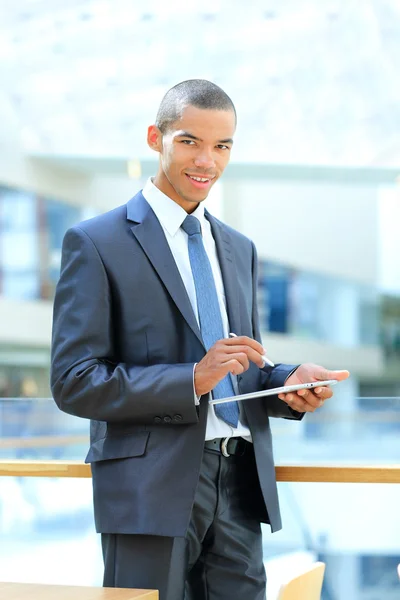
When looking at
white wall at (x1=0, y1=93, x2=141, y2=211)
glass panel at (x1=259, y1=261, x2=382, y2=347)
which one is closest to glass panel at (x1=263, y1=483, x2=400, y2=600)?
white wall at (x1=0, y1=93, x2=141, y2=211)

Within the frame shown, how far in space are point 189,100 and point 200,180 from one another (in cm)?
18

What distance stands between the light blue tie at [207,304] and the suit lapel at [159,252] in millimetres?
50

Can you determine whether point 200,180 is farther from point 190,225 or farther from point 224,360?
point 224,360

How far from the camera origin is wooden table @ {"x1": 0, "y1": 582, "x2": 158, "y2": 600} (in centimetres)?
167

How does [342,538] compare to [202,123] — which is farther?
[342,538]

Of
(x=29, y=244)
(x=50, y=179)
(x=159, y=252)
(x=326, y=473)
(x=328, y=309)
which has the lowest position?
(x=326, y=473)

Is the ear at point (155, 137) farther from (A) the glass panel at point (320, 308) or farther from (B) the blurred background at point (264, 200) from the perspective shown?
(A) the glass panel at point (320, 308)

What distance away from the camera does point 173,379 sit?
77.0 inches

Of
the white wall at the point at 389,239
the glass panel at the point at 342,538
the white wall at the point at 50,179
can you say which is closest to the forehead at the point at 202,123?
the glass panel at the point at 342,538

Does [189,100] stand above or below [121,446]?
above

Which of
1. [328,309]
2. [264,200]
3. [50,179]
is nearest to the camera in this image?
[50,179]

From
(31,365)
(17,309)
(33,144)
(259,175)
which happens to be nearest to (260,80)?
(259,175)

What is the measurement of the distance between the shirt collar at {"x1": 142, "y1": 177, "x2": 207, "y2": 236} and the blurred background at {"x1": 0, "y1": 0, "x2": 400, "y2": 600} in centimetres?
81

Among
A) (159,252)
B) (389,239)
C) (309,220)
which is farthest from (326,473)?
(389,239)
